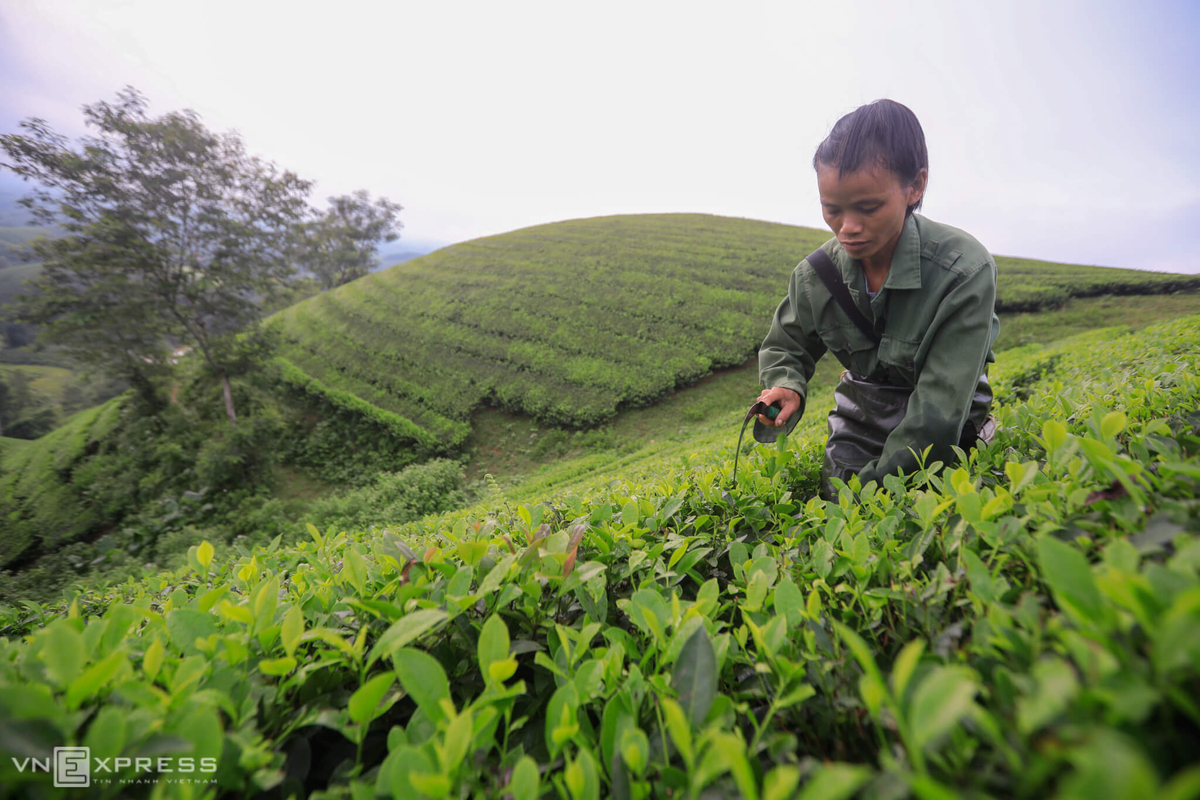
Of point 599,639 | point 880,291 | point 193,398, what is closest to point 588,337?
point 193,398

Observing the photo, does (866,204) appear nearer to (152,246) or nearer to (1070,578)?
(1070,578)

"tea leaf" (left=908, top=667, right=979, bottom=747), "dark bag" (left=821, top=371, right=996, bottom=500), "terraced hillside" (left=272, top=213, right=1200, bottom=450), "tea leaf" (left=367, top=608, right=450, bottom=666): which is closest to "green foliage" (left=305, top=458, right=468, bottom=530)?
"terraced hillside" (left=272, top=213, right=1200, bottom=450)

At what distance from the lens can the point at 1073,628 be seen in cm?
56

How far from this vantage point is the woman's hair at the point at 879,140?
1.77 meters

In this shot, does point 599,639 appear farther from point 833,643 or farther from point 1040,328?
point 1040,328

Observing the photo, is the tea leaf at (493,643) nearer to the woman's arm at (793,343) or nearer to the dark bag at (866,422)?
the dark bag at (866,422)

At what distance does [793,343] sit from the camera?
2488mm

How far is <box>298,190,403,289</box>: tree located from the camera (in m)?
32.0

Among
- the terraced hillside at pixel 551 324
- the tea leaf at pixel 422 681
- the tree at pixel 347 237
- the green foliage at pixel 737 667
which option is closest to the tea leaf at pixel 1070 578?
the green foliage at pixel 737 667

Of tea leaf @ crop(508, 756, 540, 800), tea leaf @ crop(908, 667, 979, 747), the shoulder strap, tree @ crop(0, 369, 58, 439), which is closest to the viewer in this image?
tea leaf @ crop(908, 667, 979, 747)

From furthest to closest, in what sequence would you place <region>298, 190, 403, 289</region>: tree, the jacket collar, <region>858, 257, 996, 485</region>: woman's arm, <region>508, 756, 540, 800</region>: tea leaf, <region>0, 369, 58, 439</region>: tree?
<region>298, 190, 403, 289</region>: tree
<region>0, 369, 58, 439</region>: tree
the jacket collar
<region>858, 257, 996, 485</region>: woman's arm
<region>508, 756, 540, 800</region>: tea leaf

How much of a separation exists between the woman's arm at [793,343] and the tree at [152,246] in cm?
1143

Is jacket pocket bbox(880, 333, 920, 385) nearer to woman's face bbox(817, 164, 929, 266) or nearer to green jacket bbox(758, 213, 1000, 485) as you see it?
green jacket bbox(758, 213, 1000, 485)

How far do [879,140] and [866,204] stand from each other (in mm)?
224
